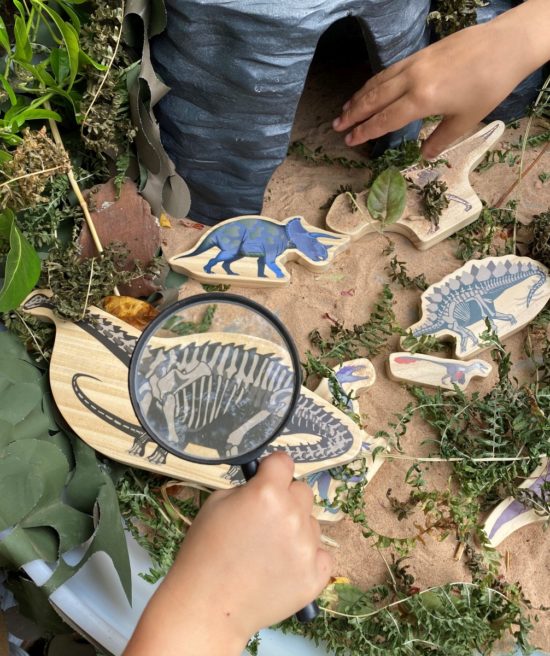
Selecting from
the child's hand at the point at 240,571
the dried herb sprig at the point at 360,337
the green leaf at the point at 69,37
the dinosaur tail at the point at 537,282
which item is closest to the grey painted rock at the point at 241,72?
the green leaf at the point at 69,37

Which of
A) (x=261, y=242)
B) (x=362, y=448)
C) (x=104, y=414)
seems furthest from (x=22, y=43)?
(x=362, y=448)

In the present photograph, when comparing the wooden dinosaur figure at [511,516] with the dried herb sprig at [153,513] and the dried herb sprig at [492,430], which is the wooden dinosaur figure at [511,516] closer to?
the dried herb sprig at [492,430]

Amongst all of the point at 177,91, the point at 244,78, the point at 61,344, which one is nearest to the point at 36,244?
the point at 61,344

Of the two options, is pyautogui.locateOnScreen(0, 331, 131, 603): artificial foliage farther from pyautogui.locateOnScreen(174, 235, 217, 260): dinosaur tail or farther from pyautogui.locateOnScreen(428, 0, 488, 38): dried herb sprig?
pyautogui.locateOnScreen(428, 0, 488, 38): dried herb sprig

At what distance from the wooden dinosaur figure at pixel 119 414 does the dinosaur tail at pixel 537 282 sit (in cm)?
67

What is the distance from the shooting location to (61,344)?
1.74 m

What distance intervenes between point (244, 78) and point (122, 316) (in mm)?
692

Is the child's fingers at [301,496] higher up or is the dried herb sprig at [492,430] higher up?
the child's fingers at [301,496]

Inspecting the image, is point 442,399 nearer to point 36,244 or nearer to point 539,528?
point 539,528

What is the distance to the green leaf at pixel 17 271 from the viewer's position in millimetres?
1548

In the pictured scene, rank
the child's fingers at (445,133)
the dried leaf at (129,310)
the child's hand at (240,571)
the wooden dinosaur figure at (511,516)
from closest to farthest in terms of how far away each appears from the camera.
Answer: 1. the child's hand at (240,571)
2. the wooden dinosaur figure at (511,516)
3. the dried leaf at (129,310)
4. the child's fingers at (445,133)

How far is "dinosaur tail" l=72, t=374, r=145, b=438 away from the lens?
5.50 ft

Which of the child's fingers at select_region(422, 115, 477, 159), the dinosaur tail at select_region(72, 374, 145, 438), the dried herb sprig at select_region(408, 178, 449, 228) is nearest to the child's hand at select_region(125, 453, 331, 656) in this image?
the dinosaur tail at select_region(72, 374, 145, 438)

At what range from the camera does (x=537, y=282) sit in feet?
6.39
